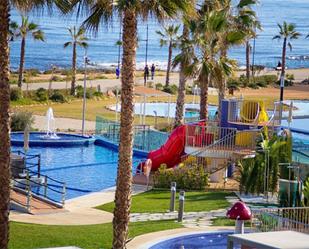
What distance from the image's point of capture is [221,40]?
3894 cm

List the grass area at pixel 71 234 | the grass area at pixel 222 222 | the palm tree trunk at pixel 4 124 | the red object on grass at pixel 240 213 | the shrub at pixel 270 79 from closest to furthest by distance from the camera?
the palm tree trunk at pixel 4 124 → the red object on grass at pixel 240 213 → the grass area at pixel 71 234 → the grass area at pixel 222 222 → the shrub at pixel 270 79

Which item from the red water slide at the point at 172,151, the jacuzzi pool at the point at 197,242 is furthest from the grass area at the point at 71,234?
the red water slide at the point at 172,151

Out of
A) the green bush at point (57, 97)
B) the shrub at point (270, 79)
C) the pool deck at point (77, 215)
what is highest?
the shrub at point (270, 79)

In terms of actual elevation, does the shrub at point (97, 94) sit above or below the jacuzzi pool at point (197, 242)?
above

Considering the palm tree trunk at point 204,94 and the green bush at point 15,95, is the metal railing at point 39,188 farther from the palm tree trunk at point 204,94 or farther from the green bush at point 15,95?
the green bush at point 15,95

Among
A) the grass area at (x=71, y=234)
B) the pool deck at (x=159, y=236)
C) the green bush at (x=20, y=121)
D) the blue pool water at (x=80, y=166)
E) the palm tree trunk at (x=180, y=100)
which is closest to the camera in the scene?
the grass area at (x=71, y=234)

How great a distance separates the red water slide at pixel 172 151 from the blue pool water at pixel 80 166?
197 cm

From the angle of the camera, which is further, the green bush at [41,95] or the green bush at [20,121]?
the green bush at [41,95]

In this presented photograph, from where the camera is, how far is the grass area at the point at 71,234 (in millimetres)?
22641

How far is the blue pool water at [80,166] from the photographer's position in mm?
34000

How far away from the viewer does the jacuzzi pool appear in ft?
75.9

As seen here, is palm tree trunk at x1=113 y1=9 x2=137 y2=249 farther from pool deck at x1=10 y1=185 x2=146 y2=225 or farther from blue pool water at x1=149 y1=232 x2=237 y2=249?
pool deck at x1=10 y1=185 x2=146 y2=225

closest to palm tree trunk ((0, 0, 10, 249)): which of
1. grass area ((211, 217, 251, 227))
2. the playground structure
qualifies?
grass area ((211, 217, 251, 227))

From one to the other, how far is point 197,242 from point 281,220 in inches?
130
